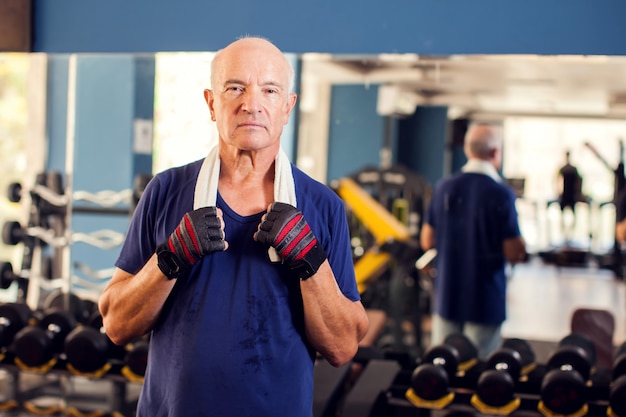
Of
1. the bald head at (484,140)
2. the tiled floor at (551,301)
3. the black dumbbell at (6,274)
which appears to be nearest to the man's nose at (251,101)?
the bald head at (484,140)

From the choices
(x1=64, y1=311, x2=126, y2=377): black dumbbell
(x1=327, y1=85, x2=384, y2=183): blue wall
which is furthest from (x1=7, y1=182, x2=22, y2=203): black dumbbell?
(x1=327, y1=85, x2=384, y2=183): blue wall

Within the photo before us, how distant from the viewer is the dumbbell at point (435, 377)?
8.60 ft

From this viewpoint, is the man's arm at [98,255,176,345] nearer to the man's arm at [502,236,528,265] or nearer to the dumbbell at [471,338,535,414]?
the dumbbell at [471,338,535,414]

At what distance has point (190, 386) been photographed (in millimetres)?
1424

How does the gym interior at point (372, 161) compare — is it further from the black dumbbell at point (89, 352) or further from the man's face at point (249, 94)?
the man's face at point (249, 94)

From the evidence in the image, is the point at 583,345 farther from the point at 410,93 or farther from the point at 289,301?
the point at 289,301

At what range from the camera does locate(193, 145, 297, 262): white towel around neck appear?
1.46 meters

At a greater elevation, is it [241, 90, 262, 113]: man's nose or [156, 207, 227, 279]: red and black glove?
[241, 90, 262, 113]: man's nose

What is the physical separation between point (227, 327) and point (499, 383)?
56.4 inches

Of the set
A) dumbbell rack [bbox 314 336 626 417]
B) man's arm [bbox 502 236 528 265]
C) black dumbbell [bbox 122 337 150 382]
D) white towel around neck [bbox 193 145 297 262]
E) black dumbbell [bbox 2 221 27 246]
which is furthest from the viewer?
black dumbbell [bbox 2 221 27 246]

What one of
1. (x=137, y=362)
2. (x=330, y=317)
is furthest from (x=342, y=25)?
(x=330, y=317)

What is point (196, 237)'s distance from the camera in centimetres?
135

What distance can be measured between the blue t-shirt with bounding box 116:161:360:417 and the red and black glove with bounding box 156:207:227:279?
72 millimetres

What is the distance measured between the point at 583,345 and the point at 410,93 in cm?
125
